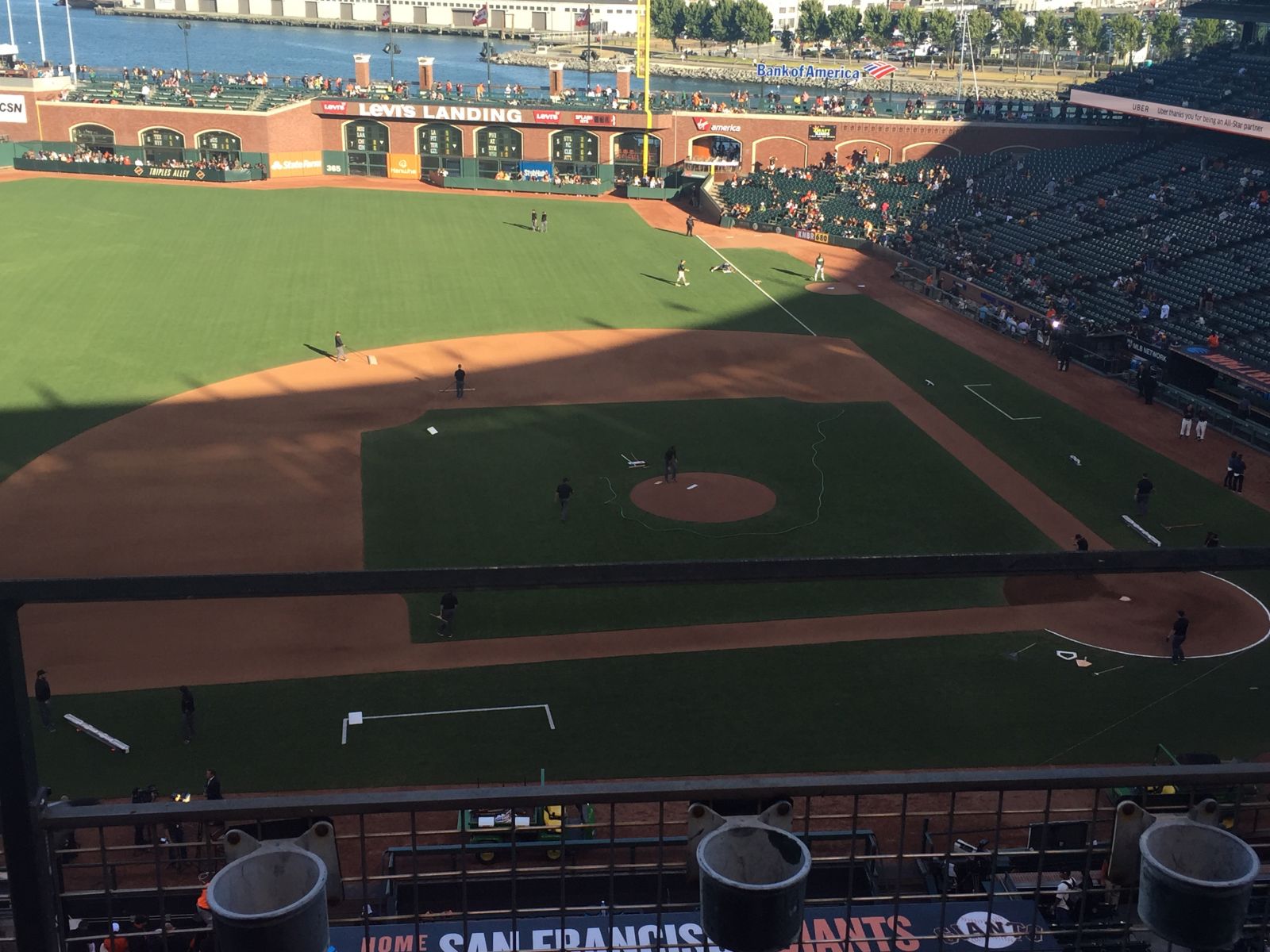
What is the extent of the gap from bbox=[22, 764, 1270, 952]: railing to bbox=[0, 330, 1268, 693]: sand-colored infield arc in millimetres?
4949

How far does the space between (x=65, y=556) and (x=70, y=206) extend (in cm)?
→ 4666

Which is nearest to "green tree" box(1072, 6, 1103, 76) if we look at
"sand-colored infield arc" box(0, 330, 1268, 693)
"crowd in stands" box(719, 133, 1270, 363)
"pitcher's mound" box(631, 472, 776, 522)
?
"crowd in stands" box(719, 133, 1270, 363)

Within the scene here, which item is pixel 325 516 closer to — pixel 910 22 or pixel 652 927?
pixel 652 927

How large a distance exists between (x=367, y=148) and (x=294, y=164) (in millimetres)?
4906

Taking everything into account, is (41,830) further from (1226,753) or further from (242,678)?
(1226,753)

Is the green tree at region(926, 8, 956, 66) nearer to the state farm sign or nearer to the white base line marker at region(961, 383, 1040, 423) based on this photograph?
the state farm sign

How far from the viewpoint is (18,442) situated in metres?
36.8

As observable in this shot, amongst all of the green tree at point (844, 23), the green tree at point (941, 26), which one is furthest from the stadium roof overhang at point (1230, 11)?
the green tree at point (844, 23)

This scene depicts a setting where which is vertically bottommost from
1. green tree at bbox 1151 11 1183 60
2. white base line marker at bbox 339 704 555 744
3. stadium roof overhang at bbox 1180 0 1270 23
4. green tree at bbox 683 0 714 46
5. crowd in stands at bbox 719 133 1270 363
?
white base line marker at bbox 339 704 555 744

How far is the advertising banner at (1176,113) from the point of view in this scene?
196ft

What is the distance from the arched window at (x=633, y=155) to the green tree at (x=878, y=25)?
96.6 m

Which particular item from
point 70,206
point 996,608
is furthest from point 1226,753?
point 70,206

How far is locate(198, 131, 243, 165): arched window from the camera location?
7981 cm

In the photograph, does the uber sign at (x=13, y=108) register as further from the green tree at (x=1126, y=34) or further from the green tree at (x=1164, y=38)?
the green tree at (x=1164, y=38)
